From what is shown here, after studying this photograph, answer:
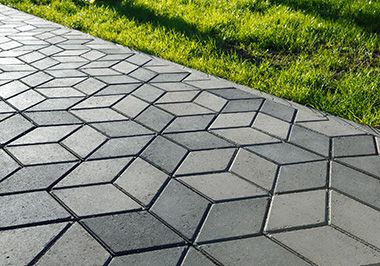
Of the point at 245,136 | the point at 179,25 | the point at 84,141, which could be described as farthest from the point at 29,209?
the point at 179,25

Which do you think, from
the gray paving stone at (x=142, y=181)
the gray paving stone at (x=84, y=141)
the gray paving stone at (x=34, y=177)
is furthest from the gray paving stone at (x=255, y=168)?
the gray paving stone at (x=34, y=177)

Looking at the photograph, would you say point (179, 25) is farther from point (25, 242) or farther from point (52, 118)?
point (25, 242)

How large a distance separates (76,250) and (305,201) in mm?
1289

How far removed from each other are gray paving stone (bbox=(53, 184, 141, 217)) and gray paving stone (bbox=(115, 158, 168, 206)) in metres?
0.06

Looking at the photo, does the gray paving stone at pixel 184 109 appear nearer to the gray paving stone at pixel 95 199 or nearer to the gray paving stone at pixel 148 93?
the gray paving stone at pixel 148 93

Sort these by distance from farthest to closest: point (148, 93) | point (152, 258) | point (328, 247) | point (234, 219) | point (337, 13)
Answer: point (337, 13) < point (148, 93) < point (234, 219) < point (328, 247) < point (152, 258)

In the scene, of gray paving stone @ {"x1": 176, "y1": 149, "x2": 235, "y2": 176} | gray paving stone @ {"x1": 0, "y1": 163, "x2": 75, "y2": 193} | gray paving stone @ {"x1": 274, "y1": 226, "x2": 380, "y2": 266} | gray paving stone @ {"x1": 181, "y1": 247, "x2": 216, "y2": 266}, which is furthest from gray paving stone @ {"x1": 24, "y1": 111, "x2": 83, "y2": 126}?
gray paving stone @ {"x1": 274, "y1": 226, "x2": 380, "y2": 266}

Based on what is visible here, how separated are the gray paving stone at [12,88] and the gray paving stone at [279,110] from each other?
219 centimetres

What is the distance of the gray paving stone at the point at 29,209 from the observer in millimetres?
2133

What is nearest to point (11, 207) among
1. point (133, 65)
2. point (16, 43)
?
point (133, 65)

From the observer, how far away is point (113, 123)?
315 centimetres

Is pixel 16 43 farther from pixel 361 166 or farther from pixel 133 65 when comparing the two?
pixel 361 166

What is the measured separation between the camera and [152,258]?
191 centimetres

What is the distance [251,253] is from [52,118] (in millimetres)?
1983
